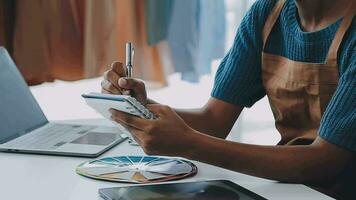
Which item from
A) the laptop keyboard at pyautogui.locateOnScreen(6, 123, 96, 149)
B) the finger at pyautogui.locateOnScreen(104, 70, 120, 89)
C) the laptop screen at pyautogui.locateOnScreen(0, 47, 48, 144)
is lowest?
the laptop keyboard at pyautogui.locateOnScreen(6, 123, 96, 149)

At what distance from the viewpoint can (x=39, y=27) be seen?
1.99 meters

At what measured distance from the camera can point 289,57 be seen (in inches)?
51.1

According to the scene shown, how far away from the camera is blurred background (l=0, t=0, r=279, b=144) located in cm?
198

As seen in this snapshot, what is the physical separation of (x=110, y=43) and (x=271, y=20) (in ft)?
2.92

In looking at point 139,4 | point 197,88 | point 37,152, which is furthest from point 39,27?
point 37,152

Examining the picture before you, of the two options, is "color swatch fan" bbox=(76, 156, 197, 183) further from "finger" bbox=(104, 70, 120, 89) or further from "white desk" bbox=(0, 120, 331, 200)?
"finger" bbox=(104, 70, 120, 89)

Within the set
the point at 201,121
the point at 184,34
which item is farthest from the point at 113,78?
the point at 184,34

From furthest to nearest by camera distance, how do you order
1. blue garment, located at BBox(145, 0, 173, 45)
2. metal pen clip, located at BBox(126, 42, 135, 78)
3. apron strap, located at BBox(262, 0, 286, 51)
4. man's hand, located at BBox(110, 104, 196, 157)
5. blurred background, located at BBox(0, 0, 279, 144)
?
blue garment, located at BBox(145, 0, 173, 45) < blurred background, located at BBox(0, 0, 279, 144) < apron strap, located at BBox(262, 0, 286, 51) < metal pen clip, located at BBox(126, 42, 135, 78) < man's hand, located at BBox(110, 104, 196, 157)

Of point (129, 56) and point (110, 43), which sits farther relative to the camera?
point (110, 43)

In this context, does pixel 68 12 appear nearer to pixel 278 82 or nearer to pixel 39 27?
pixel 39 27

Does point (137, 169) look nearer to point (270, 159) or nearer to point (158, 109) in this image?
point (158, 109)

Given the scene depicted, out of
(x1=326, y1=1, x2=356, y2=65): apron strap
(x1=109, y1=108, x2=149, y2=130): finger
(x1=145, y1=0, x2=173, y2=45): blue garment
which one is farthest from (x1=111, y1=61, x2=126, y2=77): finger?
(x1=145, y1=0, x2=173, y2=45): blue garment

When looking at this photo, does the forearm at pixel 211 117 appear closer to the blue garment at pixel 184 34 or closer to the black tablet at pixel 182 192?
the black tablet at pixel 182 192

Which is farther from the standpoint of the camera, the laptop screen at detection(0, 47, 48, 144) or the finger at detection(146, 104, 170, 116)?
the laptop screen at detection(0, 47, 48, 144)
